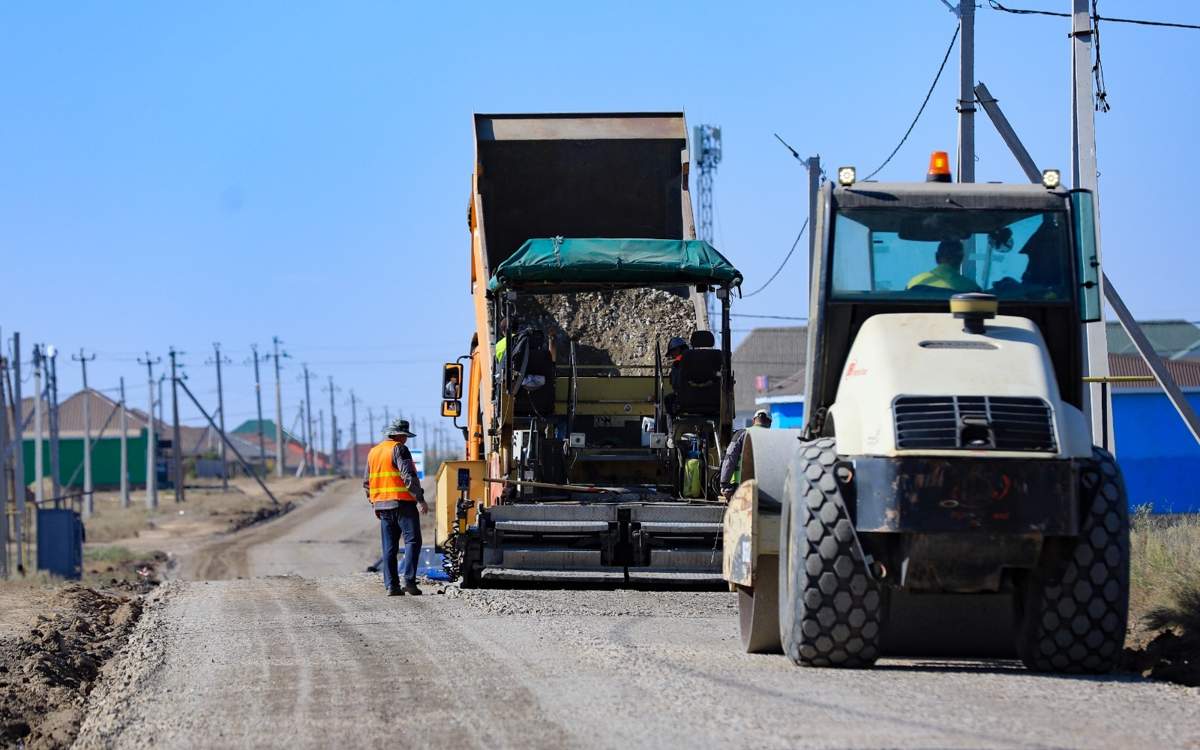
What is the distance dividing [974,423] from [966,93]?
36.4 feet

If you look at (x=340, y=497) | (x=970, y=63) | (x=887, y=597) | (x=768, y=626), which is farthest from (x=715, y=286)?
(x=340, y=497)

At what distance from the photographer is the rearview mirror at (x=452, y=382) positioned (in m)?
17.2

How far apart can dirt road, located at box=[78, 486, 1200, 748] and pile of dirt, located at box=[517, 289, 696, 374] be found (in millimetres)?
5011

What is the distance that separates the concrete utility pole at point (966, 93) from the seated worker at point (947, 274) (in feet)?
29.4

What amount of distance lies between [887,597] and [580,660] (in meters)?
1.75

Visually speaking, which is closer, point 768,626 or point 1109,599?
point 1109,599

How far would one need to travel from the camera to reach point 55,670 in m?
10.6

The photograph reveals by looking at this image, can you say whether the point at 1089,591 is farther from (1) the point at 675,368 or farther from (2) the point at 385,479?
(2) the point at 385,479

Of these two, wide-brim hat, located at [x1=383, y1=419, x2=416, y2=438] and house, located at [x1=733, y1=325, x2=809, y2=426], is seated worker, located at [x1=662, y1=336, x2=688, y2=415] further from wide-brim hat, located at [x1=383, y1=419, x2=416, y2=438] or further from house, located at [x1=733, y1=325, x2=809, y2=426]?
house, located at [x1=733, y1=325, x2=809, y2=426]

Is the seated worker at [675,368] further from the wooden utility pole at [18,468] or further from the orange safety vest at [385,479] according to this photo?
the wooden utility pole at [18,468]

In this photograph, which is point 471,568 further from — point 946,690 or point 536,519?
point 946,690

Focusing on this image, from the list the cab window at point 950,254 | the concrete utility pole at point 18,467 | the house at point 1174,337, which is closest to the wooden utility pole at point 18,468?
the concrete utility pole at point 18,467

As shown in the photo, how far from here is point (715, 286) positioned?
15336 mm

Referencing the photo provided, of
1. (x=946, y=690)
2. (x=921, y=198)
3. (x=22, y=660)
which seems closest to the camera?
(x=946, y=690)
